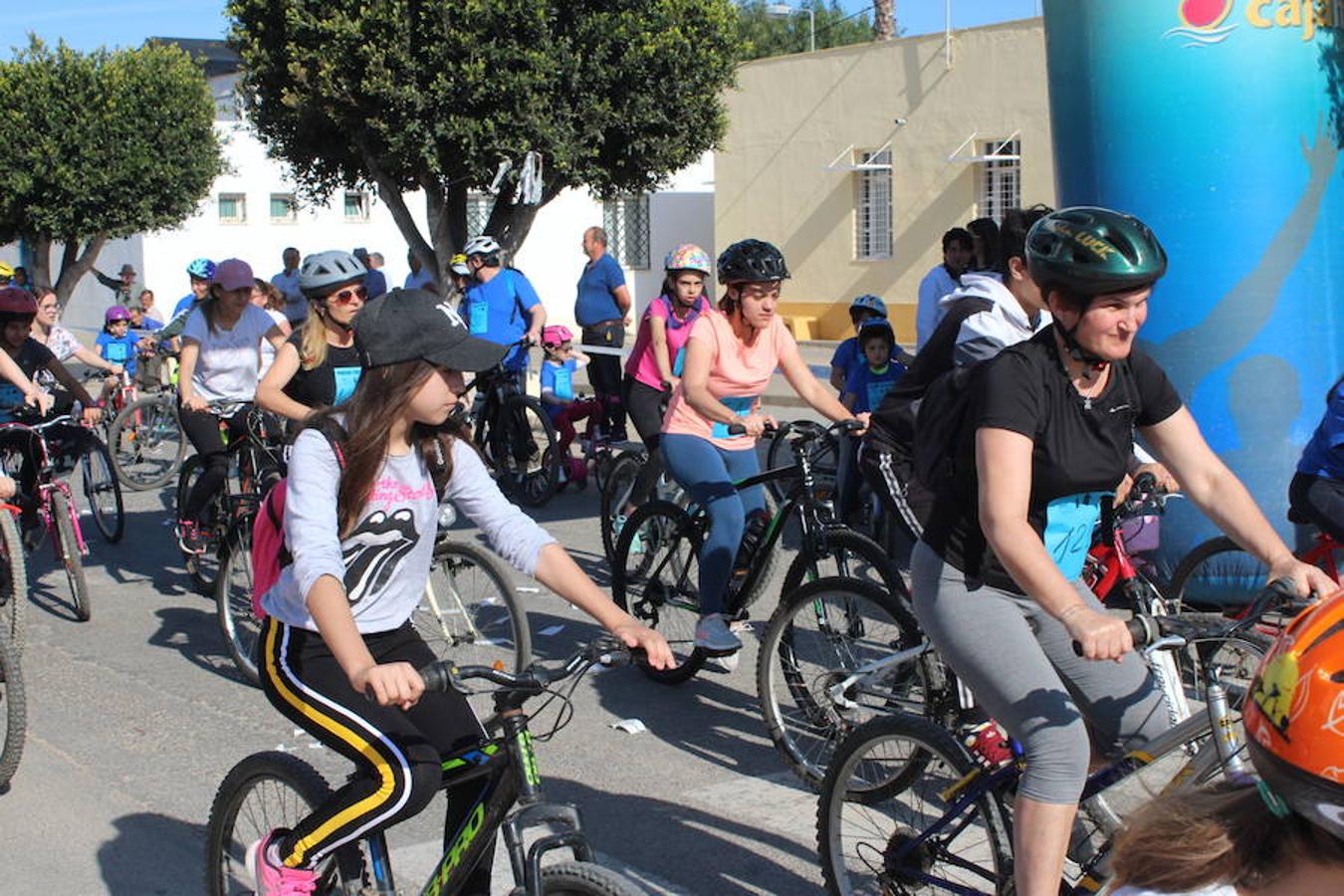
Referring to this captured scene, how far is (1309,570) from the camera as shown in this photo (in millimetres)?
3355

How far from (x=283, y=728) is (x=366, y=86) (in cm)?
967

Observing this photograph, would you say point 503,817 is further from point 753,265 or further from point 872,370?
point 872,370

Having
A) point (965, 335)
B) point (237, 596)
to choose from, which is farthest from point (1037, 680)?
point (237, 596)

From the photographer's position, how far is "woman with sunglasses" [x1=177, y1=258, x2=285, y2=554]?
887cm

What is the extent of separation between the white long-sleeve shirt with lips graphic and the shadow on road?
1.56 m

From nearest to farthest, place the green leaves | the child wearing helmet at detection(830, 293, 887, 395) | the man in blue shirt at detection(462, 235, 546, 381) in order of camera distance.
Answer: the child wearing helmet at detection(830, 293, 887, 395) → the man in blue shirt at detection(462, 235, 546, 381) → the green leaves

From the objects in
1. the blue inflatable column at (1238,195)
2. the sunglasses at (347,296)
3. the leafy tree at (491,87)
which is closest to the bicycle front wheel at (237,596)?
the sunglasses at (347,296)

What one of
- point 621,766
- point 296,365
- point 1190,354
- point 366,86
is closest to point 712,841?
point 621,766

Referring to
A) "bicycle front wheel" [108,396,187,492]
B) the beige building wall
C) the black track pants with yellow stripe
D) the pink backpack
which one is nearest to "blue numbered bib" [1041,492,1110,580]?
the black track pants with yellow stripe

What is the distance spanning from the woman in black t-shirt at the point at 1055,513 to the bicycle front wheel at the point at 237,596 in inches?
176

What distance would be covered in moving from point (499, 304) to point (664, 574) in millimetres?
5866

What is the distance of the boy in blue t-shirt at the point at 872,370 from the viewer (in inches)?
382

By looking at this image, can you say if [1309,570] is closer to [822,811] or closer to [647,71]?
[822,811]

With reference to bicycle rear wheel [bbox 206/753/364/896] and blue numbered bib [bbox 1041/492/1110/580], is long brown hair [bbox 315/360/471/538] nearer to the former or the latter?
bicycle rear wheel [bbox 206/753/364/896]
